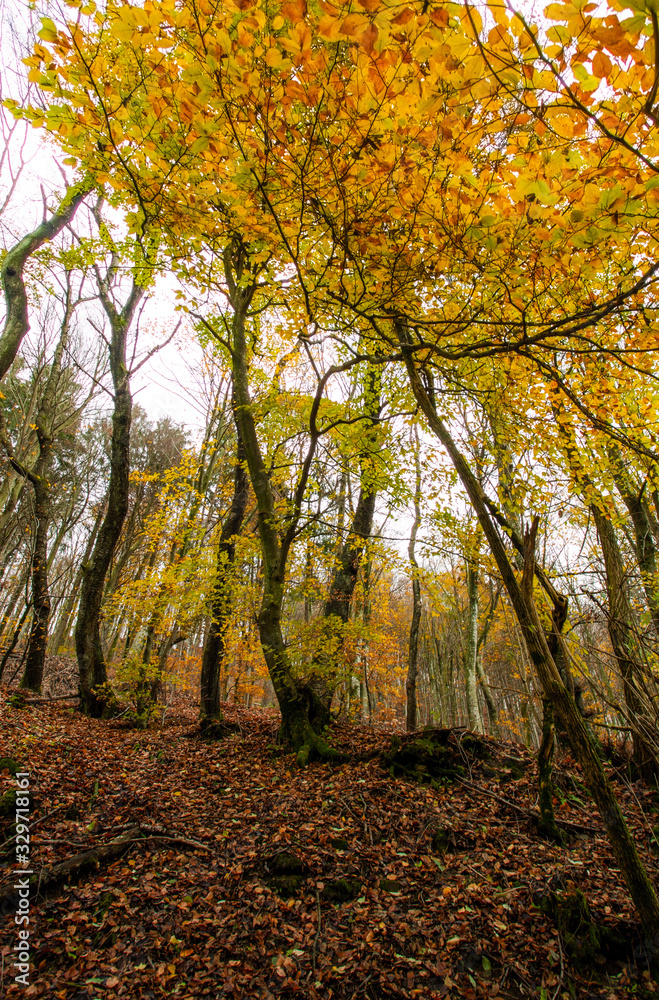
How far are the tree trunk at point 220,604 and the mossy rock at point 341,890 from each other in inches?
157

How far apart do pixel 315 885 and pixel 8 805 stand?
98.5 inches

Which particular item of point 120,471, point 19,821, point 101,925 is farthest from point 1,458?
point 101,925

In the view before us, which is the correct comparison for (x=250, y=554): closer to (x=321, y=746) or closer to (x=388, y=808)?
(x=321, y=746)

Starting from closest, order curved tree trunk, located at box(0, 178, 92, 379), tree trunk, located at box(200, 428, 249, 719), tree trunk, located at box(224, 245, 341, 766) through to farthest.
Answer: curved tree trunk, located at box(0, 178, 92, 379) < tree trunk, located at box(224, 245, 341, 766) < tree trunk, located at box(200, 428, 249, 719)

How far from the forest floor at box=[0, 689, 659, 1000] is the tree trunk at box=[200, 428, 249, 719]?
7.98 ft

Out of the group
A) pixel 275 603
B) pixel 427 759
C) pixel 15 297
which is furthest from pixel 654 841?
pixel 15 297

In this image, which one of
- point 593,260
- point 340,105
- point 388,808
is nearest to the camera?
point 340,105

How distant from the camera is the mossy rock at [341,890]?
2943mm

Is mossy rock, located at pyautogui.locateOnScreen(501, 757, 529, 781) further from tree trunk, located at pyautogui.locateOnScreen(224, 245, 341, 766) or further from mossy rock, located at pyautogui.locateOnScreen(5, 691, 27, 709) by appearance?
mossy rock, located at pyautogui.locateOnScreen(5, 691, 27, 709)

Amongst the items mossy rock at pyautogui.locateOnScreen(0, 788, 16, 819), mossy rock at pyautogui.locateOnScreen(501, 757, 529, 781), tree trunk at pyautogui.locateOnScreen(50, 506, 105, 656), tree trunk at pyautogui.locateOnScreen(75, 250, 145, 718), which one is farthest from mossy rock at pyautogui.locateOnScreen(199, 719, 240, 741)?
tree trunk at pyautogui.locateOnScreen(50, 506, 105, 656)

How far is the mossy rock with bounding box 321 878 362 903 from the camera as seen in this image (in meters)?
2.94

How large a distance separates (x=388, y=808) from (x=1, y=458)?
12.6m

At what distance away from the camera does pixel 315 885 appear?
3.04 metres

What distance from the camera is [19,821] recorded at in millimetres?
3264
